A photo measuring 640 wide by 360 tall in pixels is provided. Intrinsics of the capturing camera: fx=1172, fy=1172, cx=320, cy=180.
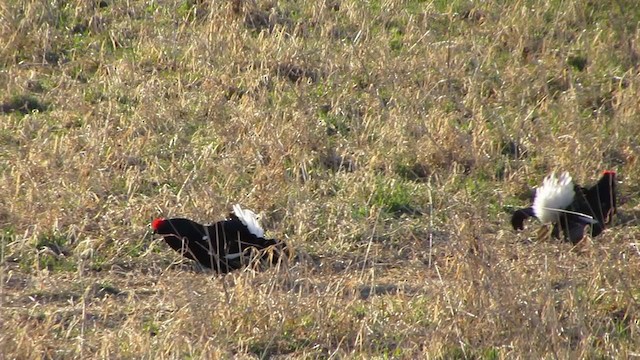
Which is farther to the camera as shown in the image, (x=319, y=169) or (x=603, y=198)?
(x=319, y=169)

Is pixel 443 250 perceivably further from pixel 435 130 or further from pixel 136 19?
pixel 136 19

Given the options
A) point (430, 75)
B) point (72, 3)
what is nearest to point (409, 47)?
point (430, 75)

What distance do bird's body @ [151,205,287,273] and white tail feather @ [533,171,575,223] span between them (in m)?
1.49

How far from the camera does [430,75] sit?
841 cm

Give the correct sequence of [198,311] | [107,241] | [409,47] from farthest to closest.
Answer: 1. [409,47]
2. [107,241]
3. [198,311]

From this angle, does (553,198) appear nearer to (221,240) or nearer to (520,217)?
(520,217)

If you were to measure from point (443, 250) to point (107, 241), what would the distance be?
6.20ft

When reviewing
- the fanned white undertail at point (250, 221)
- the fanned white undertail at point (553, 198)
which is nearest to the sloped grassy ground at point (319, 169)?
Answer: the fanned white undertail at point (553, 198)

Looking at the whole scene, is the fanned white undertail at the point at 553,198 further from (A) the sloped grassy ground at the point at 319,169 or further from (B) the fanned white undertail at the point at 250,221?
(B) the fanned white undertail at the point at 250,221

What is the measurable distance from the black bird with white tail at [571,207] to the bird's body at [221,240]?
1497mm

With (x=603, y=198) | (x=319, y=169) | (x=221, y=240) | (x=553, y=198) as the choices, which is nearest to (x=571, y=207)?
(x=553, y=198)

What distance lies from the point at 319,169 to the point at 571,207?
1.72 meters

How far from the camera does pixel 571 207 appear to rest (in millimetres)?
6352

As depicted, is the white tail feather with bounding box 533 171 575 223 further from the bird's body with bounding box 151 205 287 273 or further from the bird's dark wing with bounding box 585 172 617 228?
the bird's body with bounding box 151 205 287 273
